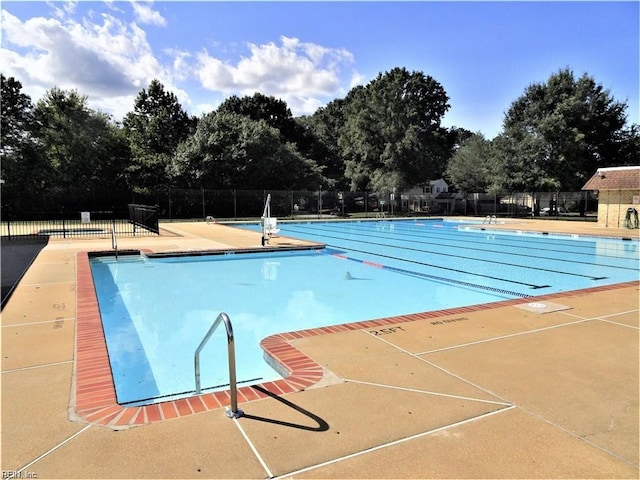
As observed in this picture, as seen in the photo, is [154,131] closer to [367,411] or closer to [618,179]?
[618,179]

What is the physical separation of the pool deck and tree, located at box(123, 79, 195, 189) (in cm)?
2576

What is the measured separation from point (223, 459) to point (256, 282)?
24.1 feet

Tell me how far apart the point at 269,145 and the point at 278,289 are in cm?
2304

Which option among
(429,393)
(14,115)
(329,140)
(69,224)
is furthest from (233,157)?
(429,393)

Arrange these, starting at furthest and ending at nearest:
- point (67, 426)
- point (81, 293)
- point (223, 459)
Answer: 1. point (81, 293)
2. point (67, 426)
3. point (223, 459)

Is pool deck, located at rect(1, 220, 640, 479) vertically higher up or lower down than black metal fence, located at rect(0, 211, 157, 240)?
lower down

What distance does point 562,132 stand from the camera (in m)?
30.5

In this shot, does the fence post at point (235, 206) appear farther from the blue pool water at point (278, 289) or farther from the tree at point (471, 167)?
the tree at point (471, 167)

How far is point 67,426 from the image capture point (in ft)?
8.46

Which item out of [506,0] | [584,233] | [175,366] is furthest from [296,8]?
[584,233]

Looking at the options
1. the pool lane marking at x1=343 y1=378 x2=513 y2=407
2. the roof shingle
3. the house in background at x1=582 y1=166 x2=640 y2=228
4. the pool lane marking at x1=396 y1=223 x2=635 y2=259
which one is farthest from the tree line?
the pool lane marking at x1=343 y1=378 x2=513 y2=407

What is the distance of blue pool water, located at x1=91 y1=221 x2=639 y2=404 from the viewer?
5.17 meters

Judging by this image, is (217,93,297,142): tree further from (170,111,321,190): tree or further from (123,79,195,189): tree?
(170,111,321,190): tree

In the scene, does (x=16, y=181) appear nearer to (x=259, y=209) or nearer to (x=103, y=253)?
(x=259, y=209)
